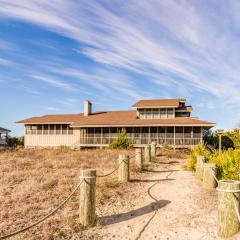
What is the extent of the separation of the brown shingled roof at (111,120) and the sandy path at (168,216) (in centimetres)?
2154

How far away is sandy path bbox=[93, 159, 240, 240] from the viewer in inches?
274

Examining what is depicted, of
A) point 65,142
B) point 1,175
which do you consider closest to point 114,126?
point 65,142

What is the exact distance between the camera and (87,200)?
7367 millimetres

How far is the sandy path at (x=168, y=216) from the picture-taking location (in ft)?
22.9

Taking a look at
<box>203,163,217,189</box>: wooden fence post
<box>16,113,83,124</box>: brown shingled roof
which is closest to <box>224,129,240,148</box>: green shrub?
<box>16,113,83,124</box>: brown shingled roof

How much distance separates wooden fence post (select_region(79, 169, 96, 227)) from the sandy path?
39 centimetres

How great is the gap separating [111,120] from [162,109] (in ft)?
18.3

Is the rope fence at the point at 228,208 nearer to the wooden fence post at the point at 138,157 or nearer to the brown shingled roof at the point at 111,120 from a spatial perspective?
the wooden fence post at the point at 138,157

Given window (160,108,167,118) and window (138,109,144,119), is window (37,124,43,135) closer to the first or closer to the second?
window (138,109,144,119)

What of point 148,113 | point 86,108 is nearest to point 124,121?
point 148,113

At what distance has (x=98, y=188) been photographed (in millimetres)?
Result: 10461

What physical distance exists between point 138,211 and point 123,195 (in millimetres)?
1552

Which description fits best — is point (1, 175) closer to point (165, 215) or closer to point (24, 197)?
point (24, 197)

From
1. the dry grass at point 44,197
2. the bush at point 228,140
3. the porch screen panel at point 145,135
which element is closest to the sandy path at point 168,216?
the dry grass at point 44,197
